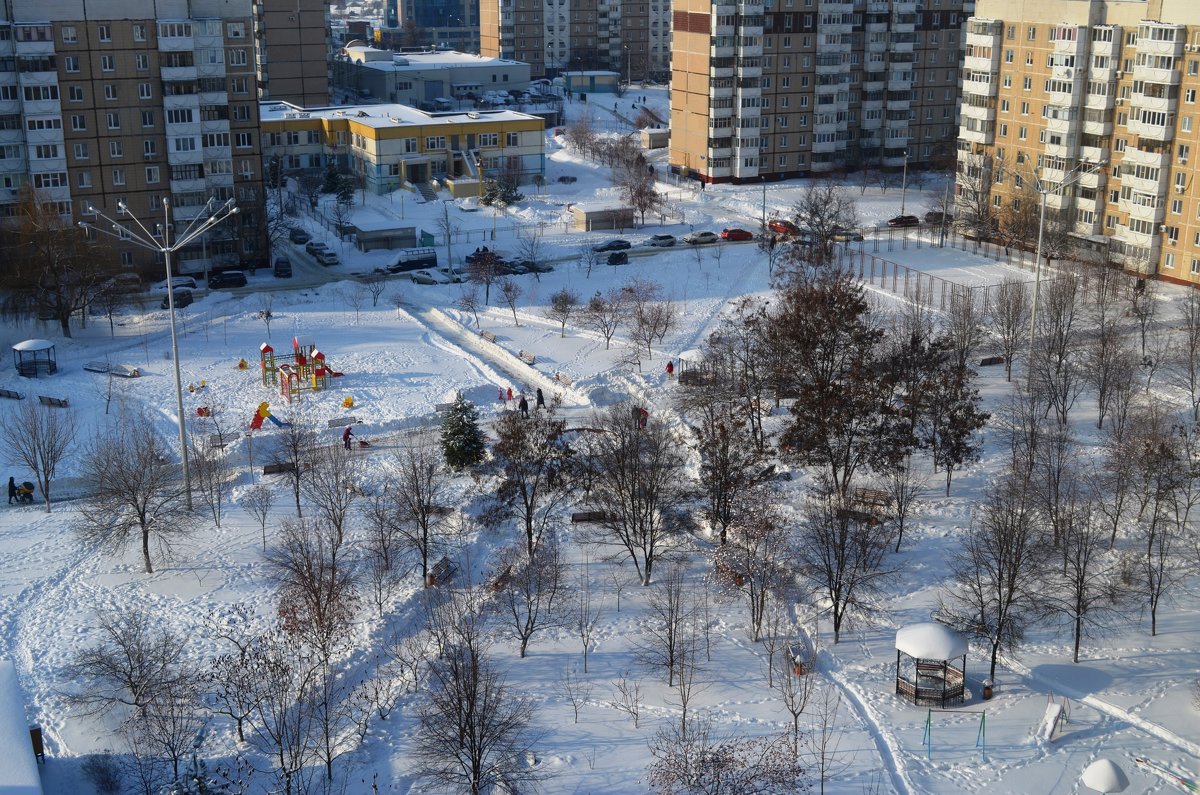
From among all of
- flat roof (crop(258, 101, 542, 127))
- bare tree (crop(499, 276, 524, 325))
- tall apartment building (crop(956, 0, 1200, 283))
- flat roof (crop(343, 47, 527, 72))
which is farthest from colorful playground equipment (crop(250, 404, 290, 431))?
flat roof (crop(343, 47, 527, 72))

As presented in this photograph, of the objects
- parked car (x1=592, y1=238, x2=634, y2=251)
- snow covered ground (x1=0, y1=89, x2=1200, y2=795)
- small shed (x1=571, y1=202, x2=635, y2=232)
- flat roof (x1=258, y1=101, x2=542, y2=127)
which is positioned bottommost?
snow covered ground (x1=0, y1=89, x2=1200, y2=795)

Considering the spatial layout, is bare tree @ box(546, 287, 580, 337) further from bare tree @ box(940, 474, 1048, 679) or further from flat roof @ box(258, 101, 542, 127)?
flat roof @ box(258, 101, 542, 127)

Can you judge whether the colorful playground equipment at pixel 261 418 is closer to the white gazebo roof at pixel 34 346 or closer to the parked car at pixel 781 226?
the white gazebo roof at pixel 34 346

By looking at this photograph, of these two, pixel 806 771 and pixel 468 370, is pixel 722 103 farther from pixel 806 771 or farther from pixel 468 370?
pixel 806 771

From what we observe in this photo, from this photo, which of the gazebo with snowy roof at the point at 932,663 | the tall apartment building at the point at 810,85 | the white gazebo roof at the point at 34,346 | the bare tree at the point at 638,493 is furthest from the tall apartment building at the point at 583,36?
the gazebo with snowy roof at the point at 932,663

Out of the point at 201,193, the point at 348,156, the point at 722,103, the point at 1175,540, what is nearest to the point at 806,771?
the point at 1175,540

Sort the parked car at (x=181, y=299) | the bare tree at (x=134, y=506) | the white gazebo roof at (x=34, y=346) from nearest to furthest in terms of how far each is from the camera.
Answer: the bare tree at (x=134, y=506) → the white gazebo roof at (x=34, y=346) → the parked car at (x=181, y=299)

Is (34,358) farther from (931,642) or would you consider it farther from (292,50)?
(292,50)
